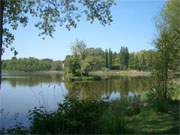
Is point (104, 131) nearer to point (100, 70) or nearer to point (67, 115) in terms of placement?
point (67, 115)

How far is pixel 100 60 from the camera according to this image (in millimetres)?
90500

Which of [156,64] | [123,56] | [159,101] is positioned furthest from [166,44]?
[123,56]

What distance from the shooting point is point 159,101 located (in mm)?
12148

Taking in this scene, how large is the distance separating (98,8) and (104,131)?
10.7 ft

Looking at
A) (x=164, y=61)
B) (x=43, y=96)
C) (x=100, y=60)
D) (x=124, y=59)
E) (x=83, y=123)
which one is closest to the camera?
(x=83, y=123)

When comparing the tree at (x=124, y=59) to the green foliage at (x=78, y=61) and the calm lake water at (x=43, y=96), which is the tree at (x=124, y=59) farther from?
the calm lake water at (x=43, y=96)

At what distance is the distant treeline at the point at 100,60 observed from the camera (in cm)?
1695

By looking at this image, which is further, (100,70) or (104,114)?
(100,70)

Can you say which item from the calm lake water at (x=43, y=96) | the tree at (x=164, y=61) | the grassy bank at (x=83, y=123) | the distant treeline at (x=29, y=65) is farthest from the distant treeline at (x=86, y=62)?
the grassy bank at (x=83, y=123)

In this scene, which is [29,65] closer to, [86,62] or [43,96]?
[86,62]

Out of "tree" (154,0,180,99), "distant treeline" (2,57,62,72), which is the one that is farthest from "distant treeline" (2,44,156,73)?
"tree" (154,0,180,99)

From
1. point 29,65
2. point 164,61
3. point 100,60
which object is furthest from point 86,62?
point 164,61

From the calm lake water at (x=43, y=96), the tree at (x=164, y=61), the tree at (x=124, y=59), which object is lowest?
the calm lake water at (x=43, y=96)

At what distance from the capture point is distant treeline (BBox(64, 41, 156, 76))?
16.9 meters
